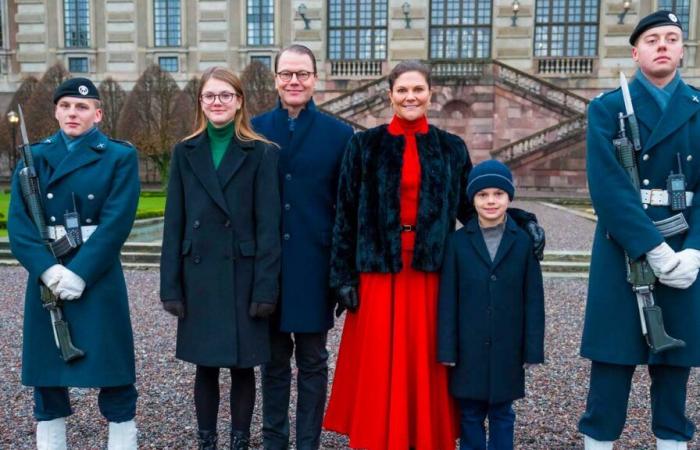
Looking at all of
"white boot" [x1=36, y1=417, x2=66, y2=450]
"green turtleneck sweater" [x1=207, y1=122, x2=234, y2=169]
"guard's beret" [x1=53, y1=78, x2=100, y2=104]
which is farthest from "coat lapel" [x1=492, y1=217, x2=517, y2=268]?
"white boot" [x1=36, y1=417, x2=66, y2=450]

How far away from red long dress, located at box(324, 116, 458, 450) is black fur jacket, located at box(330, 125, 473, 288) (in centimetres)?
6

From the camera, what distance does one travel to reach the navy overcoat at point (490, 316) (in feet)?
12.3

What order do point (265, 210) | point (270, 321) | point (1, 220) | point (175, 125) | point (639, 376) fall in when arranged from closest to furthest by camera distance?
point (265, 210)
point (270, 321)
point (639, 376)
point (1, 220)
point (175, 125)

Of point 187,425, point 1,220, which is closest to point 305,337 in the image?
point 187,425

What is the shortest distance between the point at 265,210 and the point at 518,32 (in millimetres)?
29380

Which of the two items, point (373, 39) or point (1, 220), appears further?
point (373, 39)

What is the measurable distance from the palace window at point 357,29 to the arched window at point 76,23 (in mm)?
12514

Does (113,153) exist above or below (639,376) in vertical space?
above

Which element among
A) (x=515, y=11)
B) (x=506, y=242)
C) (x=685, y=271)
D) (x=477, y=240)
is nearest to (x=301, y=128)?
(x=477, y=240)

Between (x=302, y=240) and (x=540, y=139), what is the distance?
2414 centimetres

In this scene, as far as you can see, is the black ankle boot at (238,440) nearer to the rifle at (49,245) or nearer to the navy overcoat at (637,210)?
the rifle at (49,245)

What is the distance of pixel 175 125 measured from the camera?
27.0 meters

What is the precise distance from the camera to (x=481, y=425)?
385 centimetres

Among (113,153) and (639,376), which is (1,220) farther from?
(639,376)
